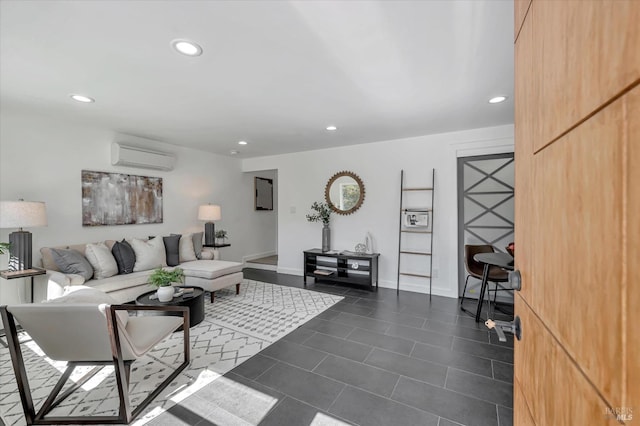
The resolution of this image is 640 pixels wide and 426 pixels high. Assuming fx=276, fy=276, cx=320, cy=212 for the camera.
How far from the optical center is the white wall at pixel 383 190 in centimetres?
427

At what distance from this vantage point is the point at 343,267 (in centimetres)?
498

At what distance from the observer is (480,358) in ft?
8.21

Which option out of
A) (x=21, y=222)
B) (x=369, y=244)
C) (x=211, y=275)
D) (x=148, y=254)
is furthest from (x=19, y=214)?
(x=369, y=244)

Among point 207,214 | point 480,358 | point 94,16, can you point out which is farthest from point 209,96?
point 480,358

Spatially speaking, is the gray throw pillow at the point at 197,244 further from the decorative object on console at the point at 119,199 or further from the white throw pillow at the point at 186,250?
the decorative object on console at the point at 119,199

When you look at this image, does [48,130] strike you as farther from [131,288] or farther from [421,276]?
[421,276]

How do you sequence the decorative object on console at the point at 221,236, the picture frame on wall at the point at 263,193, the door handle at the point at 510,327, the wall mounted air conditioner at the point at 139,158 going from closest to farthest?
the door handle at the point at 510,327 < the wall mounted air conditioner at the point at 139,158 < the decorative object on console at the point at 221,236 < the picture frame on wall at the point at 263,193

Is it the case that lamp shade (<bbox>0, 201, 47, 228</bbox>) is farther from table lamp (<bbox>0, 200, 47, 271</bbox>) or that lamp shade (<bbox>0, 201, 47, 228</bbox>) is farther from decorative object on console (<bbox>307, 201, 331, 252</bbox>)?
decorative object on console (<bbox>307, 201, 331, 252</bbox>)

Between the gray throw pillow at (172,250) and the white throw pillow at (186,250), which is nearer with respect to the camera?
the gray throw pillow at (172,250)

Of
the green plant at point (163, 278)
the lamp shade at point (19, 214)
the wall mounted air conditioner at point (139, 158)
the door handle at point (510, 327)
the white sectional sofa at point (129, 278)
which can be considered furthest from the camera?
the wall mounted air conditioner at point (139, 158)

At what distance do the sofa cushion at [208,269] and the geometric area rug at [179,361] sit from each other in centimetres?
42

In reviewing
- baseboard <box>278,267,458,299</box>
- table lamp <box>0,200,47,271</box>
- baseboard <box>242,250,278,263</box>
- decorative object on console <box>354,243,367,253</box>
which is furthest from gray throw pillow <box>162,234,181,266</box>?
baseboard <box>278,267,458,299</box>

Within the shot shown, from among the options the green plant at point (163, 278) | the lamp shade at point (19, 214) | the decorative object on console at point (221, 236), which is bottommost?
the green plant at point (163, 278)

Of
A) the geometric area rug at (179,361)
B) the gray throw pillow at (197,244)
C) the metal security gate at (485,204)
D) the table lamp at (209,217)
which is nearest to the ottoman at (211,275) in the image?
the geometric area rug at (179,361)
